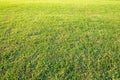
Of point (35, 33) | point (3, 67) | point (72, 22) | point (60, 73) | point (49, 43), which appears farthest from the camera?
point (72, 22)

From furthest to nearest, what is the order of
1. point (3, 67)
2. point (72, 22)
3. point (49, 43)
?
point (72, 22) < point (49, 43) < point (3, 67)

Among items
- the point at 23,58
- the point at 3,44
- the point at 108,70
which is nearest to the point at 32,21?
the point at 3,44

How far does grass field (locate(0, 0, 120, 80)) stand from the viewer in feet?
16.2

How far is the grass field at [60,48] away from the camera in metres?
4.95

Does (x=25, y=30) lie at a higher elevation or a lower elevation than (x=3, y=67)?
higher

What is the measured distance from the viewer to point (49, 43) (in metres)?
6.29

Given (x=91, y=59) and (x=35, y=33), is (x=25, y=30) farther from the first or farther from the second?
(x=91, y=59)

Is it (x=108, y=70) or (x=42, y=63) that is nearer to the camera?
(x=108, y=70)

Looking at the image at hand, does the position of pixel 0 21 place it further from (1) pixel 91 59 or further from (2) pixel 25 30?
(1) pixel 91 59

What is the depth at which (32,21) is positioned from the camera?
27.4 ft

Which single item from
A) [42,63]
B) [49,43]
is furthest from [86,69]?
[49,43]

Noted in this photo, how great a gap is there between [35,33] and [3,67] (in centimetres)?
224

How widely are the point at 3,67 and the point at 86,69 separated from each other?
2.43 meters

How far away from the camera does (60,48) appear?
5969mm
